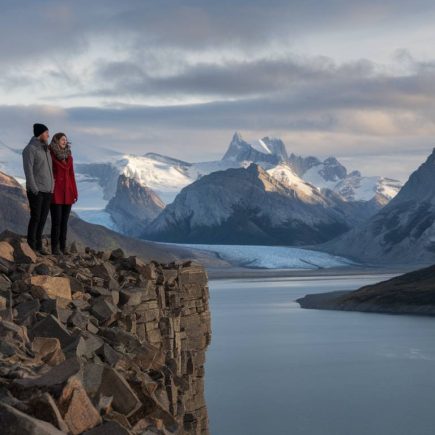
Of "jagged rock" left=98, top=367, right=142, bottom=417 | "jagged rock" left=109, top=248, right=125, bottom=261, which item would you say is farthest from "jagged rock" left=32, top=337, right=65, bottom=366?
"jagged rock" left=109, top=248, right=125, bottom=261

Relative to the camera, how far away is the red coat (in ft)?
45.6

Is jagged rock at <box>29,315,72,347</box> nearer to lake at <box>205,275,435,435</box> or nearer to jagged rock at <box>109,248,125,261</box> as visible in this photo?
jagged rock at <box>109,248,125,261</box>

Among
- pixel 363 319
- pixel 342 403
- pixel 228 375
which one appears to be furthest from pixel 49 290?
pixel 363 319

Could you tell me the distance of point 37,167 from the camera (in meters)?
13.1

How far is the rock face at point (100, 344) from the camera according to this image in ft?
18.8

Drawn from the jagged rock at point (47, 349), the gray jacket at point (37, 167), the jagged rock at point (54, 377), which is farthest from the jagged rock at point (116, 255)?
the jagged rock at point (54, 377)

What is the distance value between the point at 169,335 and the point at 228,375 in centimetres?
3626

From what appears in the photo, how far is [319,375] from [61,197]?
3759cm

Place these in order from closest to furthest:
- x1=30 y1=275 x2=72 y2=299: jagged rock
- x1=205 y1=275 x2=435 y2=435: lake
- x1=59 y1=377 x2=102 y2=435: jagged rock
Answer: x1=59 y1=377 x2=102 y2=435: jagged rock, x1=30 y1=275 x2=72 y2=299: jagged rock, x1=205 y1=275 x2=435 y2=435: lake

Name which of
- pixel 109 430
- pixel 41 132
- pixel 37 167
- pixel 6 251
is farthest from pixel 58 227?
pixel 109 430

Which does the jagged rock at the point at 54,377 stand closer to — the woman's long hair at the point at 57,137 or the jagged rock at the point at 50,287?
the jagged rock at the point at 50,287

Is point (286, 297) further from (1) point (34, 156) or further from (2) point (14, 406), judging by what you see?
(2) point (14, 406)

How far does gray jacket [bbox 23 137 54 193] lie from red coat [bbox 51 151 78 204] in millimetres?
424

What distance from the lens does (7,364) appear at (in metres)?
6.58
